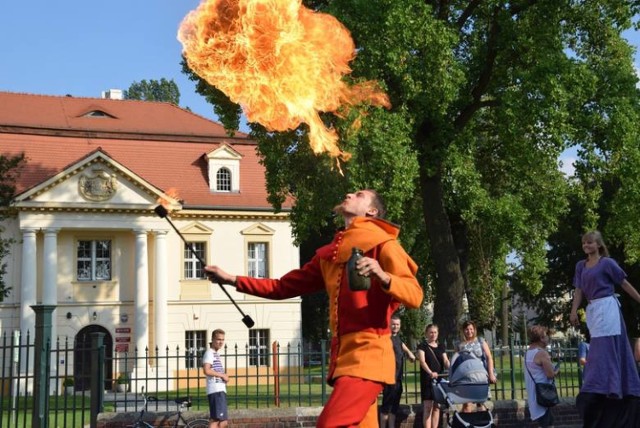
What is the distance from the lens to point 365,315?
6.05m

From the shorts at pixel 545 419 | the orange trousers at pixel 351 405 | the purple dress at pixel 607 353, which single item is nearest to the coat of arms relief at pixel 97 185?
the shorts at pixel 545 419

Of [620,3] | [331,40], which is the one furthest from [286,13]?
[620,3]

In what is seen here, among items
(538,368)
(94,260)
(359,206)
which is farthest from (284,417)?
(94,260)

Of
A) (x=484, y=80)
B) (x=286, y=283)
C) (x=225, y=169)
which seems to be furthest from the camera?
(x=225, y=169)

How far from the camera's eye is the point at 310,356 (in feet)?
53.2

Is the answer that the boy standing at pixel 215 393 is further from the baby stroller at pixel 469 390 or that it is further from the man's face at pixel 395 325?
the baby stroller at pixel 469 390

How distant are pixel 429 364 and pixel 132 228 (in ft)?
90.6

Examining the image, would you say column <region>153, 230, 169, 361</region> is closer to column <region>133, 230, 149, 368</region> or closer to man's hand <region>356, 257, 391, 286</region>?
column <region>133, 230, 149, 368</region>

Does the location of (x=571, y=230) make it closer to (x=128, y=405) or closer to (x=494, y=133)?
(x=494, y=133)

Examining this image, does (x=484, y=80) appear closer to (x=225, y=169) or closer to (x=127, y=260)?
(x=225, y=169)

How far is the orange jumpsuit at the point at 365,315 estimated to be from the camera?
5801 mm

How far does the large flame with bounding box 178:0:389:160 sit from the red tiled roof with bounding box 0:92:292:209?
94.4 ft

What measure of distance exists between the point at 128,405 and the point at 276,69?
332 inches

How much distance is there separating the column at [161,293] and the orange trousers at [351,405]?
3575cm
